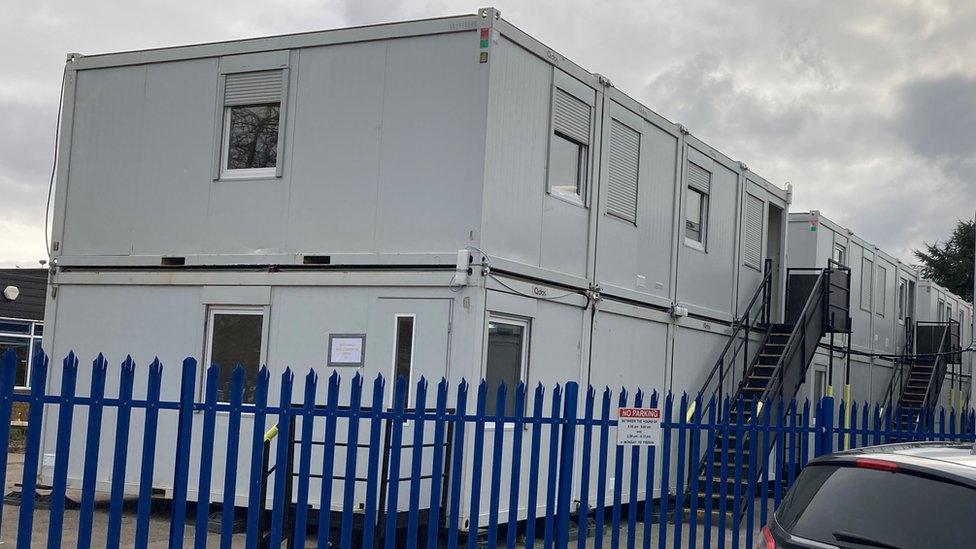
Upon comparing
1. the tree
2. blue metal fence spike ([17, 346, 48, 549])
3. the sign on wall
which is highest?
the tree

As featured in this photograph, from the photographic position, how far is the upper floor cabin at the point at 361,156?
11.9m

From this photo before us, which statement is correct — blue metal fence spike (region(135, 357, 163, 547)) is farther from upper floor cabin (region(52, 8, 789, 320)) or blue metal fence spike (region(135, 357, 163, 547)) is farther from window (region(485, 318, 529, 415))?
window (region(485, 318, 529, 415))

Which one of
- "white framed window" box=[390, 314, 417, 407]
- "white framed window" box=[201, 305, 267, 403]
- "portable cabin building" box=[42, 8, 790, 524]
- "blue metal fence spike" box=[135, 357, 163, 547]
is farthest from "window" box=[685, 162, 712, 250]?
"blue metal fence spike" box=[135, 357, 163, 547]

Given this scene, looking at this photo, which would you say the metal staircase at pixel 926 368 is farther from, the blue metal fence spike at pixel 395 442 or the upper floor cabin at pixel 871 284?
the blue metal fence spike at pixel 395 442

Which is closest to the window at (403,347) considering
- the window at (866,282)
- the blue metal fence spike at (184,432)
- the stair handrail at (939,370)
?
the blue metal fence spike at (184,432)

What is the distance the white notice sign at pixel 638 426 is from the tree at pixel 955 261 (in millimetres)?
48576

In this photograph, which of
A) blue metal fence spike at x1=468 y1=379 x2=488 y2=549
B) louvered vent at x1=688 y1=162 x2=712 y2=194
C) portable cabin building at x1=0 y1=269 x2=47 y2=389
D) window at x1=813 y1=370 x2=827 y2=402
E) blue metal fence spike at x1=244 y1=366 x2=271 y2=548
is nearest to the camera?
blue metal fence spike at x1=244 y1=366 x2=271 y2=548

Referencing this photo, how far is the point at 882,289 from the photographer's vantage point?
86.6 ft

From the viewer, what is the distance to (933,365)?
91.9ft

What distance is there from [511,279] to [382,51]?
2.88 meters

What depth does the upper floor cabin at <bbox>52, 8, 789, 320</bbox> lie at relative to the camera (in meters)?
11.9

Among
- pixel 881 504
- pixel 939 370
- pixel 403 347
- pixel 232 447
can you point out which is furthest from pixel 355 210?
pixel 939 370

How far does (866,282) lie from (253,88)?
1673 cm

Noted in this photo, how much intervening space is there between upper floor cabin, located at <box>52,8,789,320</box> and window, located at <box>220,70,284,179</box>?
2 centimetres
